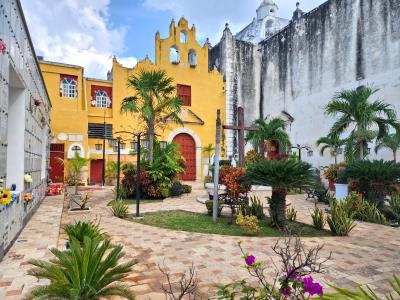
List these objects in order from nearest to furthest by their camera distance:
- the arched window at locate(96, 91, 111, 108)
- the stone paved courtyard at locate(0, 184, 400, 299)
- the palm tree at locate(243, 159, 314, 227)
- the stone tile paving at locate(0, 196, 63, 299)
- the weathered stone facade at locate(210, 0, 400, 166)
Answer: the stone tile paving at locate(0, 196, 63, 299) < the stone paved courtyard at locate(0, 184, 400, 299) < the palm tree at locate(243, 159, 314, 227) < the weathered stone facade at locate(210, 0, 400, 166) < the arched window at locate(96, 91, 111, 108)

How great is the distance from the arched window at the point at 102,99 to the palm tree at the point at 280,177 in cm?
1324

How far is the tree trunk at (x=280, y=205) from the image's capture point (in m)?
6.85

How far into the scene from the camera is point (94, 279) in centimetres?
290

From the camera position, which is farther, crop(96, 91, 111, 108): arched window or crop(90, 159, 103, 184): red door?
crop(96, 91, 111, 108): arched window

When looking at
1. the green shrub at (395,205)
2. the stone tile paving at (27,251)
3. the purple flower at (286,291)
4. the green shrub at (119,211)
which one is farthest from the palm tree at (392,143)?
the stone tile paving at (27,251)

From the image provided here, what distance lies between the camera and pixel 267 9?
33.8 m

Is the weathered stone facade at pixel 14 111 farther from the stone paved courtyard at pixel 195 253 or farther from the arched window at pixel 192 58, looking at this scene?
the arched window at pixel 192 58

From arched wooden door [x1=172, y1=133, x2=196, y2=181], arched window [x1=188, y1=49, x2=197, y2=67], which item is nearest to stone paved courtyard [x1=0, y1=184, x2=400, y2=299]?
arched wooden door [x1=172, y1=133, x2=196, y2=181]

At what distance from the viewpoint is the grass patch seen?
21.2 ft

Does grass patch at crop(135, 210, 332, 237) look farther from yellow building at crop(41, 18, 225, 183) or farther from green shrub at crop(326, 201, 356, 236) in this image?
yellow building at crop(41, 18, 225, 183)

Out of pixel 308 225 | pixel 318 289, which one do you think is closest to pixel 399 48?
pixel 308 225

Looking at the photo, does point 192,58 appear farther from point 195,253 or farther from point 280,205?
point 195,253

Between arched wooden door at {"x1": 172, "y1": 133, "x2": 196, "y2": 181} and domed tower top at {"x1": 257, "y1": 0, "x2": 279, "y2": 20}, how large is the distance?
2083 centimetres

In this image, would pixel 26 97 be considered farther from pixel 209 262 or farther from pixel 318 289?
pixel 318 289
